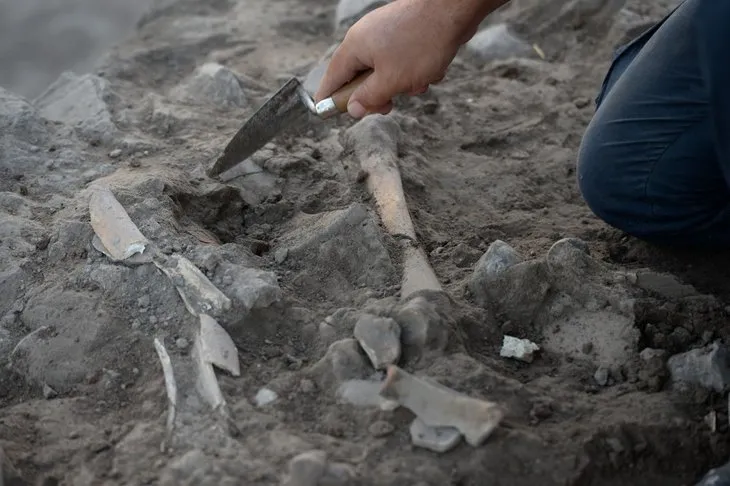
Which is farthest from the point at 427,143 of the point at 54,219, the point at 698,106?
the point at 54,219

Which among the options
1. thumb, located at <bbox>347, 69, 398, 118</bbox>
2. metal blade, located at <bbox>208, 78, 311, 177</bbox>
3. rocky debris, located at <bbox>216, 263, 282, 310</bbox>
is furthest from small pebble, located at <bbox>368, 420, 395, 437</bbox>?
metal blade, located at <bbox>208, 78, 311, 177</bbox>

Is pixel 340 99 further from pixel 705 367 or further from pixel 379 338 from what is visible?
pixel 705 367

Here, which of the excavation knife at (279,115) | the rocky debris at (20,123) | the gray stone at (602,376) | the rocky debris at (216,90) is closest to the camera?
the gray stone at (602,376)

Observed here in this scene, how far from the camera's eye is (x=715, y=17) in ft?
6.97

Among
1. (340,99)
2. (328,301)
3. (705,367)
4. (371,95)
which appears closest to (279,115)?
(340,99)

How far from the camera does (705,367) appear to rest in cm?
201

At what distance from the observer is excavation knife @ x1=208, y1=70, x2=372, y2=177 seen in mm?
2457

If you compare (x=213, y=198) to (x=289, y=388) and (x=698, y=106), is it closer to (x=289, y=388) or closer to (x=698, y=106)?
(x=289, y=388)

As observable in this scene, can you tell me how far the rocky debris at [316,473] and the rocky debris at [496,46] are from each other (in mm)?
2415

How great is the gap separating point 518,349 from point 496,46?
1.97 metres

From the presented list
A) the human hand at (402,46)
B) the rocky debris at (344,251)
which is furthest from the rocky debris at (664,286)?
the human hand at (402,46)

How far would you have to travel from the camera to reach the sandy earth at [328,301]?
1828 millimetres

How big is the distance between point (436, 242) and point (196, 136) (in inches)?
38.1

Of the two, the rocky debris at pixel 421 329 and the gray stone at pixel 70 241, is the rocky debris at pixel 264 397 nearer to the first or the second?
the rocky debris at pixel 421 329
